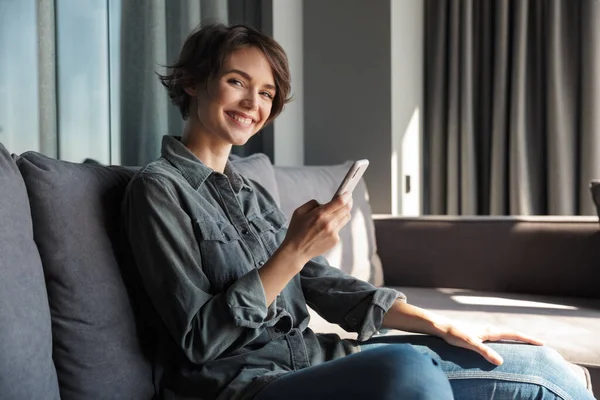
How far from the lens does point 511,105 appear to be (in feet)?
9.80

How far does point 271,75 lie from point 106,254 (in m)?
0.47

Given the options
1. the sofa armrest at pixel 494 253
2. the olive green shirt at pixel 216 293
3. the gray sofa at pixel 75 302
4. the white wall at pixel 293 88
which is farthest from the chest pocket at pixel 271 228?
the white wall at pixel 293 88

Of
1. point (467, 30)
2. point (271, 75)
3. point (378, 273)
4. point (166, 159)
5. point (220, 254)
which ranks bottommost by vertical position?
point (378, 273)

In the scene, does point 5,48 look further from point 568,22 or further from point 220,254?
point 568,22

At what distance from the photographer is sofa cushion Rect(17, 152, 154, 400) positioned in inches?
37.7

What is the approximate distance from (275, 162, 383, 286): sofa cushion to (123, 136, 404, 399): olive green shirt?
2.57 ft

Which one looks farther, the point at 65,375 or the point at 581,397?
the point at 581,397

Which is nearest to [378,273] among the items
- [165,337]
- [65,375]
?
[165,337]

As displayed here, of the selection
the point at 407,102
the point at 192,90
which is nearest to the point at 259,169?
the point at 192,90

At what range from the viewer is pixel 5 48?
1347mm

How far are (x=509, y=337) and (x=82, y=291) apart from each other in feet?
2.36

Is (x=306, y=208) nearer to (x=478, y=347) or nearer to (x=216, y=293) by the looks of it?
(x=216, y=293)

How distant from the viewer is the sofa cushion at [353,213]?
2014 millimetres

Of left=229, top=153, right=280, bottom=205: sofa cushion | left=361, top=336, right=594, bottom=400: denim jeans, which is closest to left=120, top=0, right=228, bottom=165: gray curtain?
left=229, top=153, right=280, bottom=205: sofa cushion
